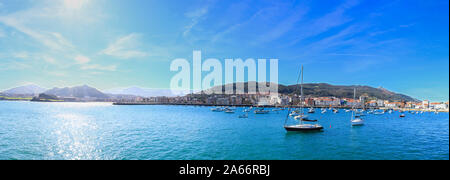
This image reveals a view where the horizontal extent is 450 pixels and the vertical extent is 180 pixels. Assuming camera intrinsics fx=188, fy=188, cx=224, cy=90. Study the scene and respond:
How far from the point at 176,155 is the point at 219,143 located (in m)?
3.97

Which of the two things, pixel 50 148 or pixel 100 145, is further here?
pixel 100 145

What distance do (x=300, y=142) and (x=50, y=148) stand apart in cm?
1748
